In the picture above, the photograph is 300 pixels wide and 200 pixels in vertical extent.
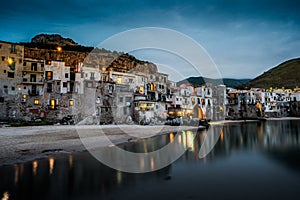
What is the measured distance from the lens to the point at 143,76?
5381 cm

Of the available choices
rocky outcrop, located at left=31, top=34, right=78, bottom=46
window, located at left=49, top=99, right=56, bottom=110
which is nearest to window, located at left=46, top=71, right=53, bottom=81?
window, located at left=49, top=99, right=56, bottom=110

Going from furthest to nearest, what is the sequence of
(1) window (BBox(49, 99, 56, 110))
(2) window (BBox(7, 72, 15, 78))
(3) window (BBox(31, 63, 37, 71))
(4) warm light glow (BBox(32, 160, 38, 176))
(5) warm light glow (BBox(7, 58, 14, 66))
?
(3) window (BBox(31, 63, 37, 71))
(1) window (BBox(49, 99, 56, 110))
(5) warm light glow (BBox(7, 58, 14, 66))
(2) window (BBox(7, 72, 15, 78))
(4) warm light glow (BBox(32, 160, 38, 176))

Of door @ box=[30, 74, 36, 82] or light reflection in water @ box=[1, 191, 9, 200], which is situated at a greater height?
door @ box=[30, 74, 36, 82]

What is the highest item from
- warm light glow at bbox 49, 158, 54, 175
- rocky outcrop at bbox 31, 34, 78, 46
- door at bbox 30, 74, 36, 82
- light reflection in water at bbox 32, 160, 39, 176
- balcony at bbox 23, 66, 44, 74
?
rocky outcrop at bbox 31, 34, 78, 46

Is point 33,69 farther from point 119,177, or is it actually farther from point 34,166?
point 119,177

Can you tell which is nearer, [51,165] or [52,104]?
[51,165]

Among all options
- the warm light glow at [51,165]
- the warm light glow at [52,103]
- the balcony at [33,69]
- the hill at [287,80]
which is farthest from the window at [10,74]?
the hill at [287,80]

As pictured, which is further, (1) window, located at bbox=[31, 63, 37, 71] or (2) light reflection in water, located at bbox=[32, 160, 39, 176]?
(1) window, located at bbox=[31, 63, 37, 71]

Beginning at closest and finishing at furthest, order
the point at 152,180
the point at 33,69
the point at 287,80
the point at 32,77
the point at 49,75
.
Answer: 1. the point at 152,180
2. the point at 32,77
3. the point at 33,69
4. the point at 49,75
5. the point at 287,80

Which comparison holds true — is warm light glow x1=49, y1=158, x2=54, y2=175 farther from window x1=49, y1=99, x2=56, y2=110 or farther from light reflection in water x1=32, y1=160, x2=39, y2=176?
window x1=49, y1=99, x2=56, y2=110

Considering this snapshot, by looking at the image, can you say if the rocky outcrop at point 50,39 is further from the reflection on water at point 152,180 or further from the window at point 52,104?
the reflection on water at point 152,180

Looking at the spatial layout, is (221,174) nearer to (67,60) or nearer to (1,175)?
(1,175)

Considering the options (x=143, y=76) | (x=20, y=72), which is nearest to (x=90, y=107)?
(x=20, y=72)

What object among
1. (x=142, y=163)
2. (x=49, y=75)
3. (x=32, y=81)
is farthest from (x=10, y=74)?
(x=142, y=163)
